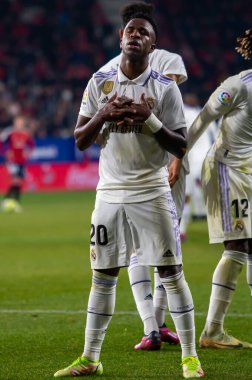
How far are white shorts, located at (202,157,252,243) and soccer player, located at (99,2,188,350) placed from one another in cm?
26

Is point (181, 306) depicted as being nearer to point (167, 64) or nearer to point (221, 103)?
point (221, 103)

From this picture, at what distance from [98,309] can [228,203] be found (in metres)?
1.65

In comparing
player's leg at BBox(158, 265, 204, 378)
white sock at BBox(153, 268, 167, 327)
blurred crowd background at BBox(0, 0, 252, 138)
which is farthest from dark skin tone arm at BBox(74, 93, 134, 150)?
blurred crowd background at BBox(0, 0, 252, 138)

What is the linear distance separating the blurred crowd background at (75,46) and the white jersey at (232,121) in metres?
22.1

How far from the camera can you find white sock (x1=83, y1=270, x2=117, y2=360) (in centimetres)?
623

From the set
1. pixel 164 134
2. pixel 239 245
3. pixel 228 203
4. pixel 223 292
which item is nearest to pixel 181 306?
pixel 164 134

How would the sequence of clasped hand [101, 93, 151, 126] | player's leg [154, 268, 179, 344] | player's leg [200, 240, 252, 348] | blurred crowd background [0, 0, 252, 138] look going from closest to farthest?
clasped hand [101, 93, 151, 126], player's leg [200, 240, 252, 348], player's leg [154, 268, 179, 344], blurred crowd background [0, 0, 252, 138]

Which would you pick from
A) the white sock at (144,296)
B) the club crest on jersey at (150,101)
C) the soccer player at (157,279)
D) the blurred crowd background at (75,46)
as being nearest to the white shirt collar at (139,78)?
the club crest on jersey at (150,101)

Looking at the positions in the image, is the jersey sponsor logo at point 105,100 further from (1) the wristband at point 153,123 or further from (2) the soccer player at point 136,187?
(1) the wristband at point 153,123

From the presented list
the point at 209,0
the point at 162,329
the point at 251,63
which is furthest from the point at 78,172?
the point at 162,329

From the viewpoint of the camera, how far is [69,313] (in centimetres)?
884

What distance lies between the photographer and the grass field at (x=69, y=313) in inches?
258

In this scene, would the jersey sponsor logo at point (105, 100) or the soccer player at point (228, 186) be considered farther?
the soccer player at point (228, 186)

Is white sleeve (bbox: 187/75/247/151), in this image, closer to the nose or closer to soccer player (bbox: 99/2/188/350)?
soccer player (bbox: 99/2/188/350)
